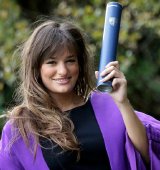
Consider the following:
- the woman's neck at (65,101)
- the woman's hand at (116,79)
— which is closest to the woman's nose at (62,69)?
the woman's neck at (65,101)

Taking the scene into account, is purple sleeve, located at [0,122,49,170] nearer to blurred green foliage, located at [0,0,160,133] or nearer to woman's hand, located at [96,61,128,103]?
woman's hand, located at [96,61,128,103]

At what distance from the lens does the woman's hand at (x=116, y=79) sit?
3154 millimetres

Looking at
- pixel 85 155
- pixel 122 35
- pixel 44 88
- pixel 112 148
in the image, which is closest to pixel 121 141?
pixel 112 148

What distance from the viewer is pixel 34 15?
864 cm

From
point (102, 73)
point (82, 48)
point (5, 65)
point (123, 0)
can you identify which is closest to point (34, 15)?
point (5, 65)

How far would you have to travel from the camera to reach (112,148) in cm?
345

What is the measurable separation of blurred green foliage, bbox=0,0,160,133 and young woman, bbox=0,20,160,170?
1.83m

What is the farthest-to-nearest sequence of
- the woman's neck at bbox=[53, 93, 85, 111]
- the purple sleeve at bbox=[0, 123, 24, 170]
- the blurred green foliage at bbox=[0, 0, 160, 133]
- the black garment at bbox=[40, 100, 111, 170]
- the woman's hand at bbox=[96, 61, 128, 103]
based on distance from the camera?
the blurred green foliage at bbox=[0, 0, 160, 133] < the woman's neck at bbox=[53, 93, 85, 111] < the purple sleeve at bbox=[0, 123, 24, 170] < the black garment at bbox=[40, 100, 111, 170] < the woman's hand at bbox=[96, 61, 128, 103]

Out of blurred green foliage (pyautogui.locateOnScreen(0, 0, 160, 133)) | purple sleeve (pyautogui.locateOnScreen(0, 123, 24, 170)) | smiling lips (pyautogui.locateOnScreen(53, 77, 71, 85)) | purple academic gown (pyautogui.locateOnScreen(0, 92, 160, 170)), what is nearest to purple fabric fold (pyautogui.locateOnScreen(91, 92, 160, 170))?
purple academic gown (pyautogui.locateOnScreen(0, 92, 160, 170))

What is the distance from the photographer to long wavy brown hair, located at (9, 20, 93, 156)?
351cm

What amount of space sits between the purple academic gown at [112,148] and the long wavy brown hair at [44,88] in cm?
9

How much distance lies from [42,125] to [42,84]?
0.25 m

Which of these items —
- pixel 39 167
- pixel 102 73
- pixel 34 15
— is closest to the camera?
pixel 102 73

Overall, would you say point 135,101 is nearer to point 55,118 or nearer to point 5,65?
point 5,65
